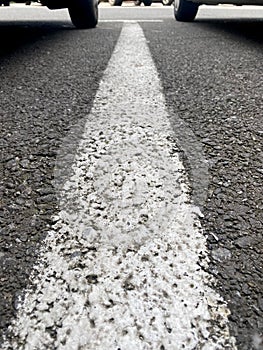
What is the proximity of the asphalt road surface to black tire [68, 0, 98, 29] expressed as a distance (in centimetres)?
241

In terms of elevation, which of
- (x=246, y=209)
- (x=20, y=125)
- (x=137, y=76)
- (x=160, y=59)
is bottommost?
(x=160, y=59)

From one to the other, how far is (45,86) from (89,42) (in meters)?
1.33

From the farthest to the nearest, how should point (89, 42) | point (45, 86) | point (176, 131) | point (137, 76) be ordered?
1. point (89, 42)
2. point (137, 76)
3. point (45, 86)
4. point (176, 131)

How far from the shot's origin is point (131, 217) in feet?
2.07

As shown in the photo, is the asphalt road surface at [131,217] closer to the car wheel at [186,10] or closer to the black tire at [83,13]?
the black tire at [83,13]

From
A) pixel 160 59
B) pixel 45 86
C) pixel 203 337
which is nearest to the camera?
pixel 203 337

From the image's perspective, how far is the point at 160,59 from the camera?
204cm

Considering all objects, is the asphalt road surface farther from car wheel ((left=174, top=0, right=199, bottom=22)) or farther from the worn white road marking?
car wheel ((left=174, top=0, right=199, bottom=22))

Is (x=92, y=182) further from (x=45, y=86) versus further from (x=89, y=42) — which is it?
(x=89, y=42)

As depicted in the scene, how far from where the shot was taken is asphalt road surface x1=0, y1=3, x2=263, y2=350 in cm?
43

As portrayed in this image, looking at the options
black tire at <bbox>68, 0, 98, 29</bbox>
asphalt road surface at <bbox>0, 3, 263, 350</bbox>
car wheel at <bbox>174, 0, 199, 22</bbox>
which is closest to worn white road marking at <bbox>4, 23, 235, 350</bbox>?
asphalt road surface at <bbox>0, 3, 263, 350</bbox>

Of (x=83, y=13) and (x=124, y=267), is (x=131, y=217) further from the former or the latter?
(x=83, y=13)

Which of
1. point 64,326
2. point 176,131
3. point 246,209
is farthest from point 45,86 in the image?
point 64,326

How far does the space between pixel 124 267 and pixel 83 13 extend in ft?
11.7
